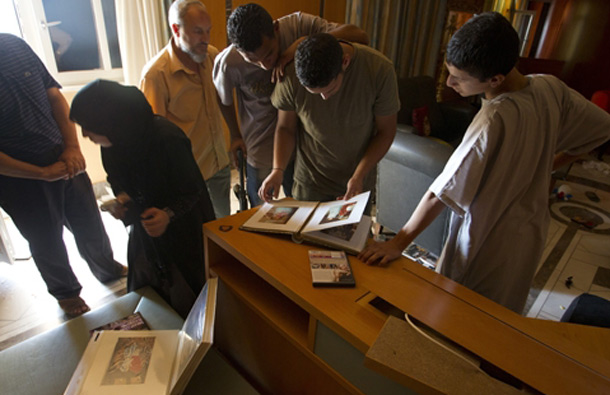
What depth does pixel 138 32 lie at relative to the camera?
8.84 feet

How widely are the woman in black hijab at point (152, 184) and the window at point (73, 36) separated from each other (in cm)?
201

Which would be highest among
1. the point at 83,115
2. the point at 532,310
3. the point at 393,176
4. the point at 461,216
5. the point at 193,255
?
the point at 83,115

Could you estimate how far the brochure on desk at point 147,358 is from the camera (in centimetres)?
87

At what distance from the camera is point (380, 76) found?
4.31 feet

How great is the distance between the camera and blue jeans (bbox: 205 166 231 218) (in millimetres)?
1987

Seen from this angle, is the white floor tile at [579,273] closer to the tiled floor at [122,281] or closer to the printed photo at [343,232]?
the tiled floor at [122,281]

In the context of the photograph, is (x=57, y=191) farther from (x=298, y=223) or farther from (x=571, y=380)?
(x=571, y=380)

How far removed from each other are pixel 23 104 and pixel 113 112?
0.66 meters

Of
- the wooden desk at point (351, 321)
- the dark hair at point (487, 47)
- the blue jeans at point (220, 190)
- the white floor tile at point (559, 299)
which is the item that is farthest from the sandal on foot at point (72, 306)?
the white floor tile at point (559, 299)

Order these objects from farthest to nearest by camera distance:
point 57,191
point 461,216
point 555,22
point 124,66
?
1. point 555,22
2. point 124,66
3. point 57,191
4. point 461,216

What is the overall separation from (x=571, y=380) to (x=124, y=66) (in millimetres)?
3105

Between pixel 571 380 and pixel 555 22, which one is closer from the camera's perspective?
pixel 571 380

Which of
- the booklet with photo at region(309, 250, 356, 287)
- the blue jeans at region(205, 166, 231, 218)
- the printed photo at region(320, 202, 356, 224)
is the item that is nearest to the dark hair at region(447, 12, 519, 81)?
the printed photo at region(320, 202, 356, 224)

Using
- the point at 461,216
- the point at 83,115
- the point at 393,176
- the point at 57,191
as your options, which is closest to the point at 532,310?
the point at 393,176
